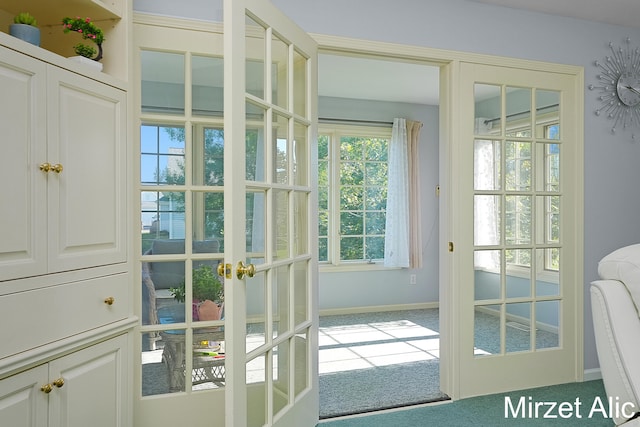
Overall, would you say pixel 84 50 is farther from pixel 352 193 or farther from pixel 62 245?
pixel 352 193

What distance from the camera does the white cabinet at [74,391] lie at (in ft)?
5.03

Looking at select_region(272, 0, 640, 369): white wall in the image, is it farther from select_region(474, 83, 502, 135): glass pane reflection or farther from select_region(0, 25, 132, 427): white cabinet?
select_region(0, 25, 132, 427): white cabinet

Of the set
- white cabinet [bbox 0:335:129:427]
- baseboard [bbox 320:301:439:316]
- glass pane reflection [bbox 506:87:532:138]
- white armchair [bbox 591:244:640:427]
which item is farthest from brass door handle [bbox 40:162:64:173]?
baseboard [bbox 320:301:439:316]

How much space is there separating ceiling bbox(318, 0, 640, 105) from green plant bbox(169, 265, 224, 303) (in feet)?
5.84

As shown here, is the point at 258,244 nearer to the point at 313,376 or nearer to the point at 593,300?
the point at 313,376

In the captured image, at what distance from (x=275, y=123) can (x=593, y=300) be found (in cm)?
144

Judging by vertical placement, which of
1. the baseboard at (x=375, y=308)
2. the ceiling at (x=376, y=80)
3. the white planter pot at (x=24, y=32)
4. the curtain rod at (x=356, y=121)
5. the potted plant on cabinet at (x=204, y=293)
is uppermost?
the ceiling at (x=376, y=80)

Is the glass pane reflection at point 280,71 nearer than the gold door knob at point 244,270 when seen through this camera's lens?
No

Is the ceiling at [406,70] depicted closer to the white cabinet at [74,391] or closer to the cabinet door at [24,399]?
the white cabinet at [74,391]

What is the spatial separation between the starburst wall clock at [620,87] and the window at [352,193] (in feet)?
9.16

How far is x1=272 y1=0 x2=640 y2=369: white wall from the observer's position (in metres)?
2.85

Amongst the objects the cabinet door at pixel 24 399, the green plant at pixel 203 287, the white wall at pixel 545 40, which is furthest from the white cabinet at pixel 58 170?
the white wall at pixel 545 40

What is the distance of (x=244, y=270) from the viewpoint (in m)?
1.89

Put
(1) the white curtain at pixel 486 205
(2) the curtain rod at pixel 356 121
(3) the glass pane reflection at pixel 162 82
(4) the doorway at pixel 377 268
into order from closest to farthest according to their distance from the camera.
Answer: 1. (3) the glass pane reflection at pixel 162 82
2. (1) the white curtain at pixel 486 205
3. (4) the doorway at pixel 377 268
4. (2) the curtain rod at pixel 356 121
